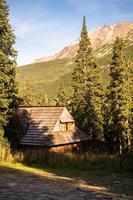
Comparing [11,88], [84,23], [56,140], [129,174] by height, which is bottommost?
[129,174]

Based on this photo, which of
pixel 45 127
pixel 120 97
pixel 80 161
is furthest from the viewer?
pixel 120 97

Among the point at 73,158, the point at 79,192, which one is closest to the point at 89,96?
the point at 73,158

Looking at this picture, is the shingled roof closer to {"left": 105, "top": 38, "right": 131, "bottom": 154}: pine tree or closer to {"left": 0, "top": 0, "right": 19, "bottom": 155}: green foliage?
{"left": 105, "top": 38, "right": 131, "bottom": 154}: pine tree

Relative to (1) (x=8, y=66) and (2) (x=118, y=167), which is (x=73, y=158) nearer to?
(2) (x=118, y=167)

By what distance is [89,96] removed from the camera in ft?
181

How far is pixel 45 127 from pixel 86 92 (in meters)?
14.0

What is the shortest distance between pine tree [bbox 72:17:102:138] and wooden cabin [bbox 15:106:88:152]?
7.52m

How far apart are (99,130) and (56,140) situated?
45.2 feet

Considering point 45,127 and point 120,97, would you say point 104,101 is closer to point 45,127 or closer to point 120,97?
point 120,97

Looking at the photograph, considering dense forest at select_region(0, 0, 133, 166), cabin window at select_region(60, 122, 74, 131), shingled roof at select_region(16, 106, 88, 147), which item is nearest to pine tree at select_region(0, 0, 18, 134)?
dense forest at select_region(0, 0, 133, 166)

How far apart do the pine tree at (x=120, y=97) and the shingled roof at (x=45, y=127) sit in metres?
6.17

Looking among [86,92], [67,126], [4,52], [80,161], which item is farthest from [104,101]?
[80,161]

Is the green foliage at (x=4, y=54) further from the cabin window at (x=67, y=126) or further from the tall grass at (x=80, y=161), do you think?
the cabin window at (x=67, y=126)

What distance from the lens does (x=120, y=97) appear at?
160 feet
